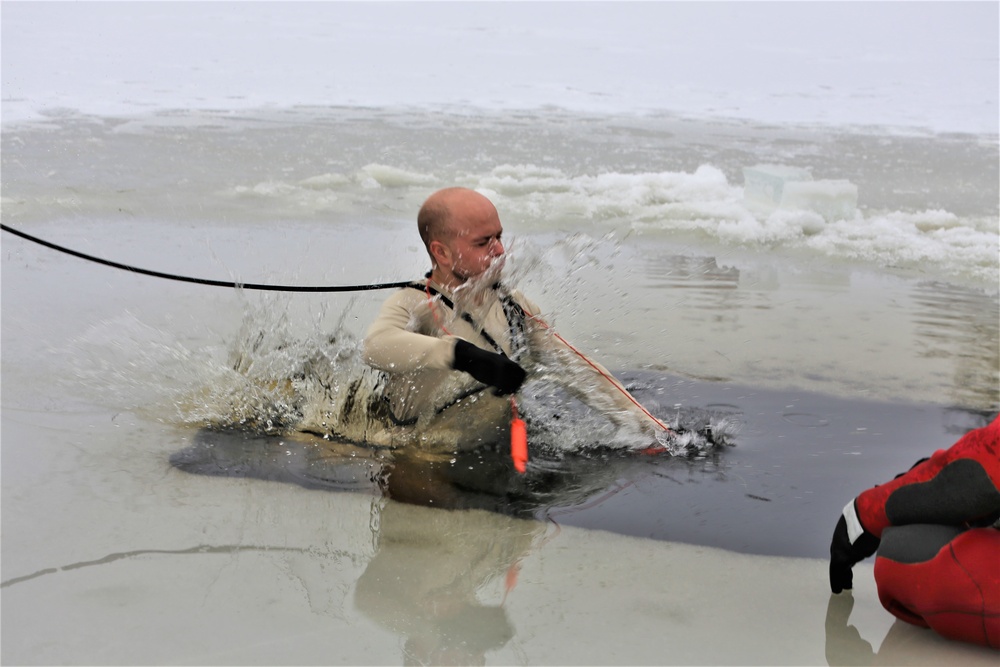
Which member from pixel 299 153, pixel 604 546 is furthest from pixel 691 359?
pixel 299 153

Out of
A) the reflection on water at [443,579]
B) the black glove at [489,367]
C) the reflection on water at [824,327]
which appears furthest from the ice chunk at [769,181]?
the reflection on water at [443,579]

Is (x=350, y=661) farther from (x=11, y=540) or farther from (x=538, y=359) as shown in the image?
(x=538, y=359)

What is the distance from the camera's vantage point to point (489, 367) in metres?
2.89

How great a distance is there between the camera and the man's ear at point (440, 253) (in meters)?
3.17

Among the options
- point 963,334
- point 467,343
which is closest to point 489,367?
point 467,343

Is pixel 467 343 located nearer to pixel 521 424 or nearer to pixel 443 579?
pixel 521 424

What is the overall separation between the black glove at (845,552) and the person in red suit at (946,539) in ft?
0.09

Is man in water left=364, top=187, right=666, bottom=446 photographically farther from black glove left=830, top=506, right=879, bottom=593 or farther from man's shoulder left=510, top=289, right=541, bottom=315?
black glove left=830, top=506, right=879, bottom=593

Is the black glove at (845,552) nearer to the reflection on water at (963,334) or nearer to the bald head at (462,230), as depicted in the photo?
the bald head at (462,230)

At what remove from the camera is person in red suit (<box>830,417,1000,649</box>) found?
2.09 meters

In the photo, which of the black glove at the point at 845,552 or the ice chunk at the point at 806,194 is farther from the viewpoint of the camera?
the ice chunk at the point at 806,194

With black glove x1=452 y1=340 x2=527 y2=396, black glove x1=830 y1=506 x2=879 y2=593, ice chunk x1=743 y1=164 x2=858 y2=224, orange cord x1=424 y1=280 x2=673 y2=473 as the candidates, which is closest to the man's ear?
orange cord x1=424 y1=280 x2=673 y2=473

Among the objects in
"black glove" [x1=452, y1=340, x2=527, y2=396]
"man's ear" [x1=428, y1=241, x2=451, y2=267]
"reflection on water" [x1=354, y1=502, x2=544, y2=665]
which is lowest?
"reflection on water" [x1=354, y1=502, x2=544, y2=665]

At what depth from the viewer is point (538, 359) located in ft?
11.4
